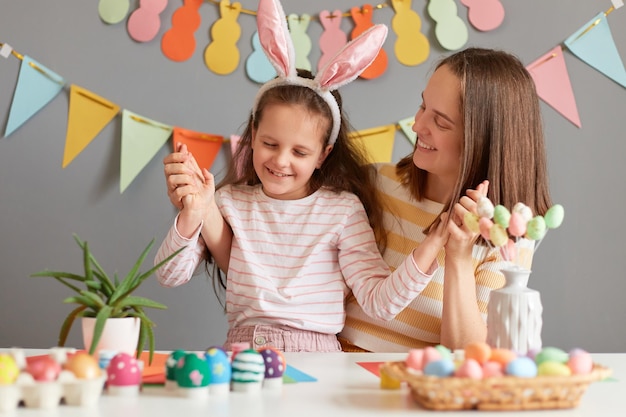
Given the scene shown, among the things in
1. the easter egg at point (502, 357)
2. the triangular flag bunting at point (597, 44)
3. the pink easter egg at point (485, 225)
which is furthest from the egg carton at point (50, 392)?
the triangular flag bunting at point (597, 44)

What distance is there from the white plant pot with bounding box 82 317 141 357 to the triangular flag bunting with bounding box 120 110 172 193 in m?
0.92

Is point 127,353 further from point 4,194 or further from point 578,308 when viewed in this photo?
point 578,308

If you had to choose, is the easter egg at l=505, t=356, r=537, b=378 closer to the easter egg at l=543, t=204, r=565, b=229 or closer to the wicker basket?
the wicker basket

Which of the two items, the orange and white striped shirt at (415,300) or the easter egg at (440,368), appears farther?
the orange and white striped shirt at (415,300)

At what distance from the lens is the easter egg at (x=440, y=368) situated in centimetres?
87

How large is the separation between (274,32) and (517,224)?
0.68 metres

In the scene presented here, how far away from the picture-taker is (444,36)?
2.01 m

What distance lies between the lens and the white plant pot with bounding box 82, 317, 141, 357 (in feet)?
3.31

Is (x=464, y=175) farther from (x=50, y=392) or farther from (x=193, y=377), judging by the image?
(x=50, y=392)

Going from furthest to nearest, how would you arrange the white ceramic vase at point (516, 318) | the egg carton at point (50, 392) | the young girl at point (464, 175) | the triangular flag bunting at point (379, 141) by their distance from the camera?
the triangular flag bunting at point (379, 141)
the young girl at point (464, 175)
the white ceramic vase at point (516, 318)
the egg carton at point (50, 392)

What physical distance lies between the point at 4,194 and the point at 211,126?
53 cm

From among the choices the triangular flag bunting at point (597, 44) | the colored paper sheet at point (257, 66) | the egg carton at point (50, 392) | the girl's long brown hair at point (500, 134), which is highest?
the triangular flag bunting at point (597, 44)

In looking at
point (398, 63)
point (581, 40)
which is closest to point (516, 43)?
point (581, 40)

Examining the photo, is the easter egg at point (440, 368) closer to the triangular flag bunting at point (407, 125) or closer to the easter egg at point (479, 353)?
the easter egg at point (479, 353)
